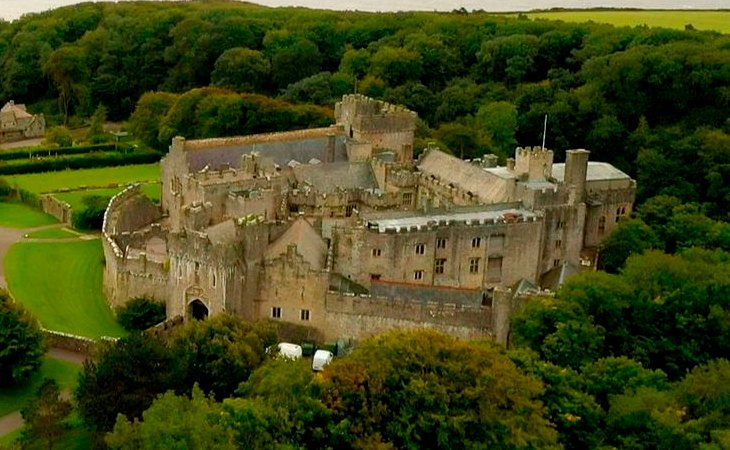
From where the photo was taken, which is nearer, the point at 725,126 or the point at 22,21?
the point at 725,126

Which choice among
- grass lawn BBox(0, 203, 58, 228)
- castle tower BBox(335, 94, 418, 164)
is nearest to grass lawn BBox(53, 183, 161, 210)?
grass lawn BBox(0, 203, 58, 228)

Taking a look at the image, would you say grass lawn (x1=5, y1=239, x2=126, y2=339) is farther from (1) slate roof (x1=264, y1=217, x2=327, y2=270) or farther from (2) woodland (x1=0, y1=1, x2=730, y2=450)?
(1) slate roof (x1=264, y1=217, x2=327, y2=270)

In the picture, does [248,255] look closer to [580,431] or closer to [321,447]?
[321,447]

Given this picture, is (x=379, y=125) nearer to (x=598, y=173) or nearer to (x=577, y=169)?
(x=598, y=173)

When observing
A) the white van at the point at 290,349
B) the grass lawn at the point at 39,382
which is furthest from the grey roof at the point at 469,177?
the grass lawn at the point at 39,382

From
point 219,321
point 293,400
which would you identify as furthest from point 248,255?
point 293,400
